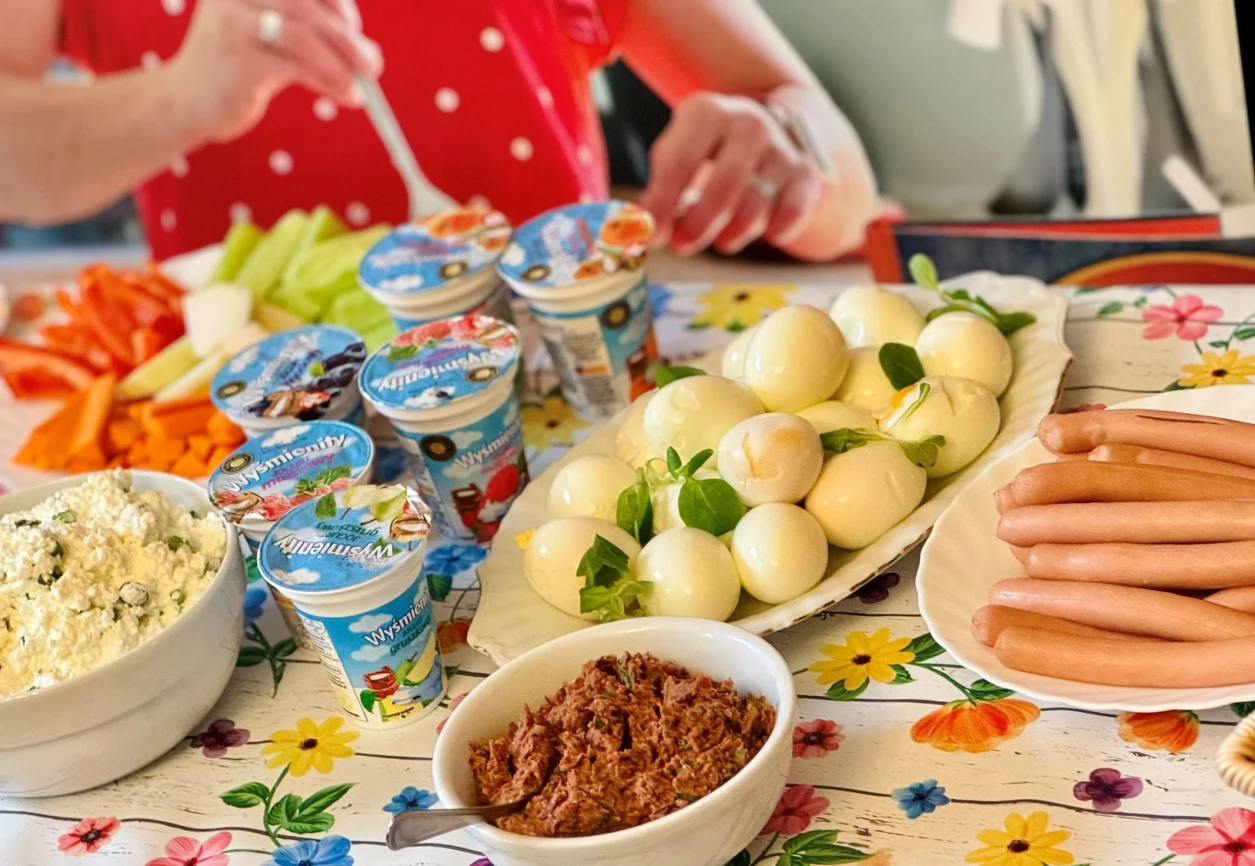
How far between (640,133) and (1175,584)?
133 cm

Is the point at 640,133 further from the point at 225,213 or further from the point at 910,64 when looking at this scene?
the point at 225,213

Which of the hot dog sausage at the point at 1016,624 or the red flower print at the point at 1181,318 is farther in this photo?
the red flower print at the point at 1181,318

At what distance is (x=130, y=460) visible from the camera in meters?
1.71

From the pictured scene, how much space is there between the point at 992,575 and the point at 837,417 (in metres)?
0.25

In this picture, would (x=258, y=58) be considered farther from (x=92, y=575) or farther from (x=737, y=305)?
(x=92, y=575)

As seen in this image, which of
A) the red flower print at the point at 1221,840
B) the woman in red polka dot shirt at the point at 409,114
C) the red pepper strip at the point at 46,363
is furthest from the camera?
the woman in red polka dot shirt at the point at 409,114

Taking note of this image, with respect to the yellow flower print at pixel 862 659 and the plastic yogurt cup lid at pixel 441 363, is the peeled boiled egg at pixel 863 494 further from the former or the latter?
the plastic yogurt cup lid at pixel 441 363

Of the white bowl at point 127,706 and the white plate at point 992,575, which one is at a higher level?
the white plate at point 992,575

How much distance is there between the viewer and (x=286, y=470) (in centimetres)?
127

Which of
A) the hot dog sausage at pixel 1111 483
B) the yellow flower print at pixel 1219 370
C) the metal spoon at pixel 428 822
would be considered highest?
the hot dog sausage at pixel 1111 483

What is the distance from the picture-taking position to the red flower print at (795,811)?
97cm

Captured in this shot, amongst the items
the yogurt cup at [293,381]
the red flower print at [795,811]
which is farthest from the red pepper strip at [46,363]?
the red flower print at [795,811]

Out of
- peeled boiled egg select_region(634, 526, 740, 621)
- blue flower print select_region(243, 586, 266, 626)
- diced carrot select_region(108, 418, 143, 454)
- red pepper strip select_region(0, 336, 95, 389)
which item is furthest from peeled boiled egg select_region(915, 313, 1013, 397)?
red pepper strip select_region(0, 336, 95, 389)

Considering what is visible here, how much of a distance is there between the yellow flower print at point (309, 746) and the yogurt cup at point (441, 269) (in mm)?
548
